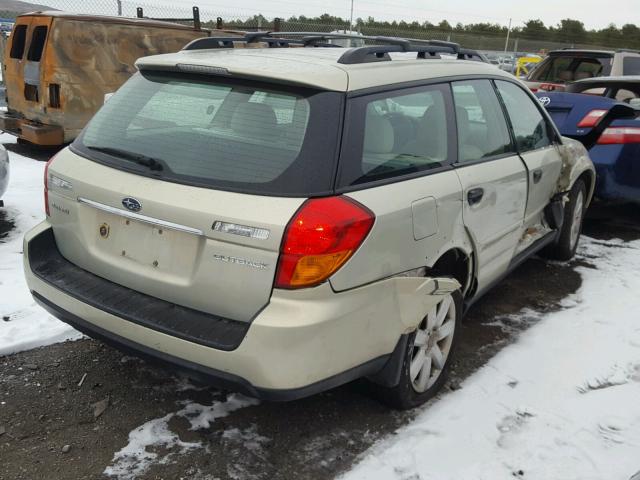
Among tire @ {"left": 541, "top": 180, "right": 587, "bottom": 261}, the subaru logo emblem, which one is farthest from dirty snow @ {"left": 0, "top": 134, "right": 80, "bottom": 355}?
tire @ {"left": 541, "top": 180, "right": 587, "bottom": 261}

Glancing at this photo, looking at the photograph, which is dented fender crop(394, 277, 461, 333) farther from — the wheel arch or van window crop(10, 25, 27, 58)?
van window crop(10, 25, 27, 58)

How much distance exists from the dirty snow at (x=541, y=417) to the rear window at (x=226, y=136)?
4.15 ft

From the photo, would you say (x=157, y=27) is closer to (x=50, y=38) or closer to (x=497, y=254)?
(x=50, y=38)

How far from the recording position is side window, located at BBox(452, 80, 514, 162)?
10.6 feet

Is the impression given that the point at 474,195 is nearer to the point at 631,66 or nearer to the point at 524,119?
the point at 524,119

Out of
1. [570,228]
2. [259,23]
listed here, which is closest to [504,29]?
[259,23]

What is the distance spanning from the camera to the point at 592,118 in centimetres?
586

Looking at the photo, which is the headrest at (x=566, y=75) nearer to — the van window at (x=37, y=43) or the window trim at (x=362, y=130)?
the van window at (x=37, y=43)

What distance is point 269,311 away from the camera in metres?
2.27

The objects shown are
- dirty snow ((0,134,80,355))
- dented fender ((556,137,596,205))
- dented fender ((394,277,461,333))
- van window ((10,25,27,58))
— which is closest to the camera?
Result: dented fender ((394,277,461,333))

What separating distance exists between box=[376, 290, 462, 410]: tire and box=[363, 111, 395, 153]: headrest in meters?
0.84

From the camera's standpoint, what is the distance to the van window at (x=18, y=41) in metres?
8.30

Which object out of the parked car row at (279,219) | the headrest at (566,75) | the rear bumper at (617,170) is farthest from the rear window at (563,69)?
the parked car row at (279,219)

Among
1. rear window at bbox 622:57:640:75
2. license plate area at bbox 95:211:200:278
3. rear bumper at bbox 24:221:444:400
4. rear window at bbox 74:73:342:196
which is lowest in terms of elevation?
rear bumper at bbox 24:221:444:400
